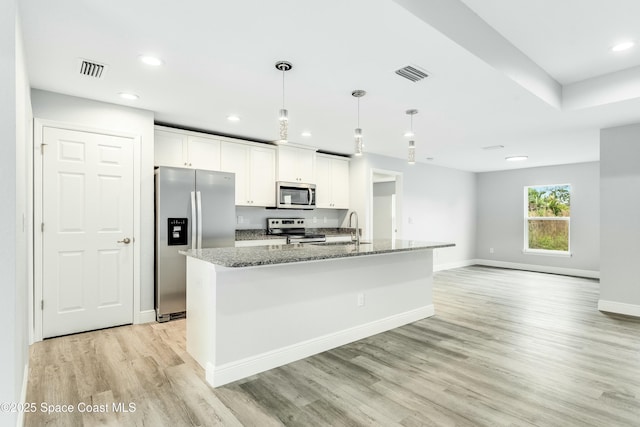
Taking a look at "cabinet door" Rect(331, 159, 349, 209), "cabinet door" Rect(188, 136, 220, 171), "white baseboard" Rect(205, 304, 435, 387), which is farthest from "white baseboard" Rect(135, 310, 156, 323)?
"cabinet door" Rect(331, 159, 349, 209)

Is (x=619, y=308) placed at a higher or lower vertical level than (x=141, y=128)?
lower

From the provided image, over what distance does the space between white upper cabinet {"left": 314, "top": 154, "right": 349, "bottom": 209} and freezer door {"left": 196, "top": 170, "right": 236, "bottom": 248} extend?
191 centimetres

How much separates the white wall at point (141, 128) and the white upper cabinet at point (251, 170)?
45.0 inches

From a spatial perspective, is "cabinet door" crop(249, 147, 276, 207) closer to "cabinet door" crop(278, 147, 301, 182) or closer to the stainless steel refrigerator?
"cabinet door" crop(278, 147, 301, 182)

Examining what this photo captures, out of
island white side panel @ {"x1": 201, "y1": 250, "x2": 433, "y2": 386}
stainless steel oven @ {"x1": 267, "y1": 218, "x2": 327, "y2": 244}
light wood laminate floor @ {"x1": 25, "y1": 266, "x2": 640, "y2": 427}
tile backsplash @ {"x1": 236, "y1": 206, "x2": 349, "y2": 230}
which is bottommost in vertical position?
light wood laminate floor @ {"x1": 25, "y1": 266, "x2": 640, "y2": 427}

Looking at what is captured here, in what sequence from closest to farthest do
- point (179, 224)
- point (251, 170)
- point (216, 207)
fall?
point (179, 224), point (216, 207), point (251, 170)

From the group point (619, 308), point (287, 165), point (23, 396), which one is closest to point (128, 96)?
point (287, 165)

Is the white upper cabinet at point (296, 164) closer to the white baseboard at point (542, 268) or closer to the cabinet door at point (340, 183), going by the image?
the cabinet door at point (340, 183)

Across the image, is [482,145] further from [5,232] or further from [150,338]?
[5,232]

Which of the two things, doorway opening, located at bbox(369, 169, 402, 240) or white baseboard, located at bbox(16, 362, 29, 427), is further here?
doorway opening, located at bbox(369, 169, 402, 240)

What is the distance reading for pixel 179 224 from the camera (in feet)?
12.8

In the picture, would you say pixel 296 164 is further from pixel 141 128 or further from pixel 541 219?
pixel 541 219

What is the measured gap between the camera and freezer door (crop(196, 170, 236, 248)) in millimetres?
4078

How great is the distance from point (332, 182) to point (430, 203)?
2.57 m
